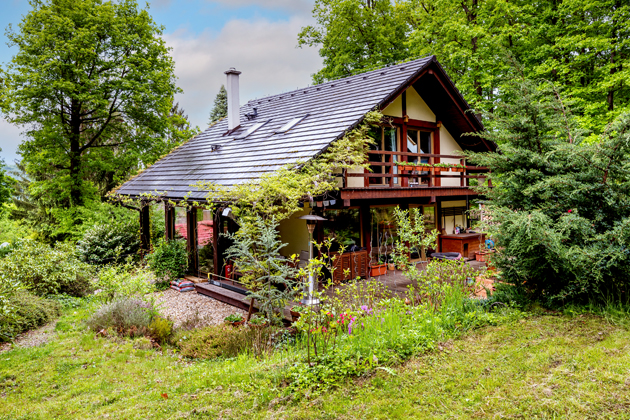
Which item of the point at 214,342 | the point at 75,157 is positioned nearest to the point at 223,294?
the point at 214,342

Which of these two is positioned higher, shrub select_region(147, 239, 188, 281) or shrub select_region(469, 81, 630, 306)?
shrub select_region(469, 81, 630, 306)

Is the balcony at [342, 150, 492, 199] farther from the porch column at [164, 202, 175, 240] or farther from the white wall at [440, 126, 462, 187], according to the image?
the porch column at [164, 202, 175, 240]

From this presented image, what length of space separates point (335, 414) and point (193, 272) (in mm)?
8913

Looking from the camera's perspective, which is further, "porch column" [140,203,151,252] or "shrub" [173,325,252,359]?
"porch column" [140,203,151,252]

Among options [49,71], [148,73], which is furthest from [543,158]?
[49,71]

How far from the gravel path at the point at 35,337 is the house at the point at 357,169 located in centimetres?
369

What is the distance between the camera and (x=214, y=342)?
5.63m

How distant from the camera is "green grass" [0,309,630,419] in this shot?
3193mm

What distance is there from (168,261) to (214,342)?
5828 mm

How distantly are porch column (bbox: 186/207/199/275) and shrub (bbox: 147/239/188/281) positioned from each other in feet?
0.99

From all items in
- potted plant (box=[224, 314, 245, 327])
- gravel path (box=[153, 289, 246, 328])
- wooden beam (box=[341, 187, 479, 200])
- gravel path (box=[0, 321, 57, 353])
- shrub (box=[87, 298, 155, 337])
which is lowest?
gravel path (box=[153, 289, 246, 328])

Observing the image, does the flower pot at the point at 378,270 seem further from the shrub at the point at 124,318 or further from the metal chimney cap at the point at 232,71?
the metal chimney cap at the point at 232,71

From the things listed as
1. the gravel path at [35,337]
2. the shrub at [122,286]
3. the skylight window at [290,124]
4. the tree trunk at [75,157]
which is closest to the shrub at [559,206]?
the skylight window at [290,124]

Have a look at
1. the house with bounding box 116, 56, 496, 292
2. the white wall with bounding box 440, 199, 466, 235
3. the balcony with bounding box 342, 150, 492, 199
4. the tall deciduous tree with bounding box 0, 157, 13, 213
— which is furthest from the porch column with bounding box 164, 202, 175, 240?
the white wall with bounding box 440, 199, 466, 235
